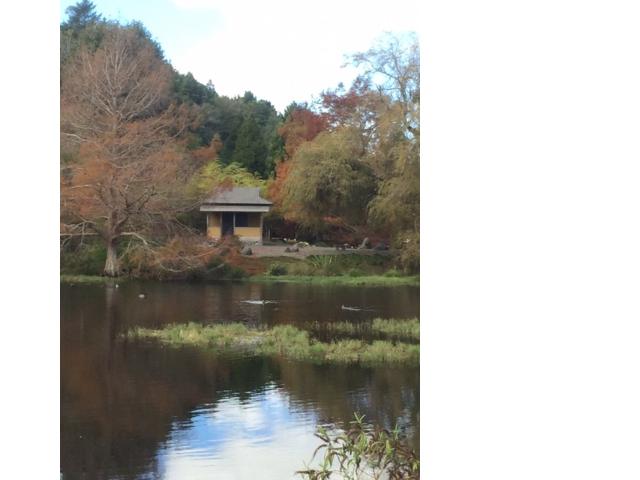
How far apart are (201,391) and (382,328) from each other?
0.83 meters

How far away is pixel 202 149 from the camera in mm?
3525

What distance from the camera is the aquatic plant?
3.27 metres

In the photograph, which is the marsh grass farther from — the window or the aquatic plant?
the aquatic plant

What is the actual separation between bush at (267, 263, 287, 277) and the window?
0.23m

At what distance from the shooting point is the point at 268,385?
338cm

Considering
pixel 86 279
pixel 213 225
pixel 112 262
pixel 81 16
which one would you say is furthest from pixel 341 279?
pixel 81 16

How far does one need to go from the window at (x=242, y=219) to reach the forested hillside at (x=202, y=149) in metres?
0.11

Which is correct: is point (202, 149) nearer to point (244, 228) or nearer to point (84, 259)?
point (244, 228)

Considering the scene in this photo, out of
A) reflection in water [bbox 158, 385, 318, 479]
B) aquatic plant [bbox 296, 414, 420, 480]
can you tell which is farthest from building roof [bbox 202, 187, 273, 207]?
aquatic plant [bbox 296, 414, 420, 480]

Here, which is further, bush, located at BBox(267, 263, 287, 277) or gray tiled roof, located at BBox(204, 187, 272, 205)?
bush, located at BBox(267, 263, 287, 277)
